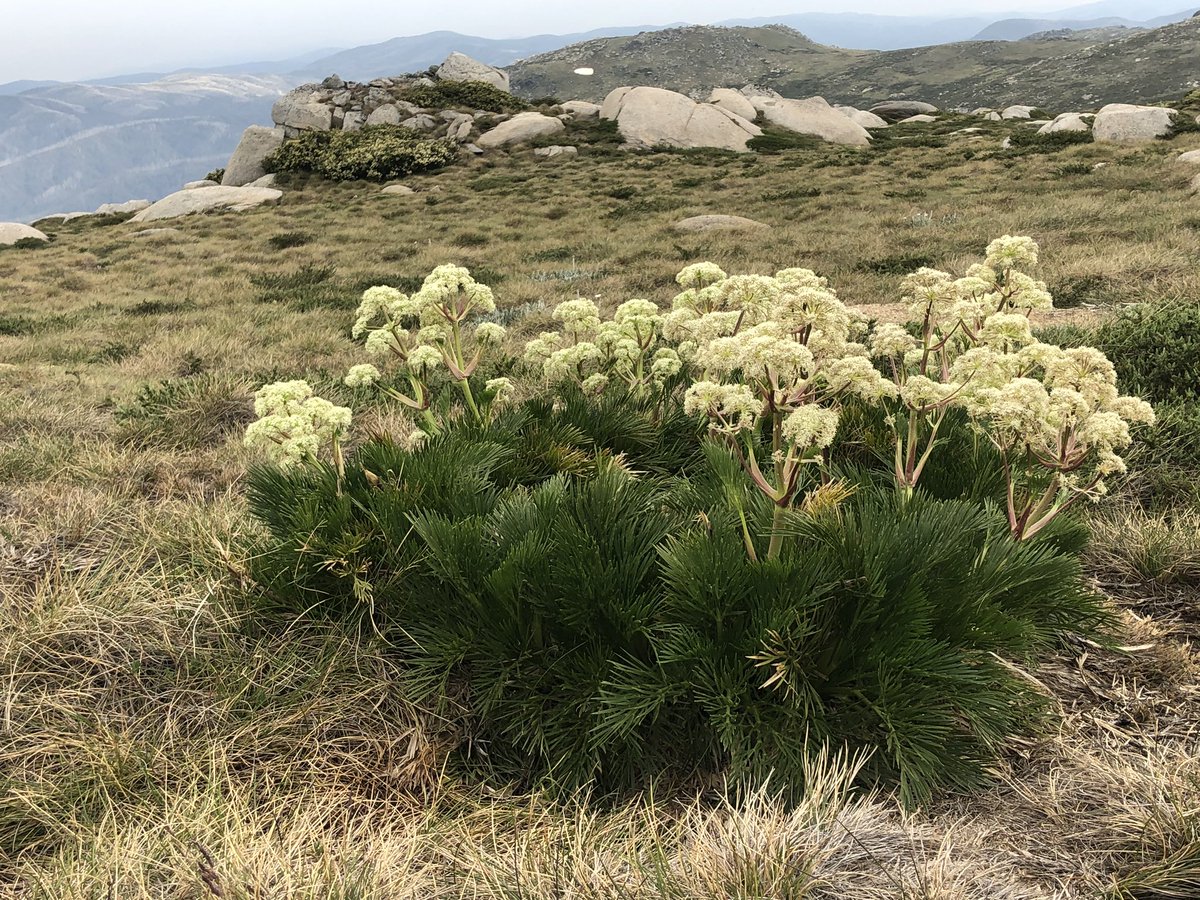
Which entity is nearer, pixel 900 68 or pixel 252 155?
pixel 252 155

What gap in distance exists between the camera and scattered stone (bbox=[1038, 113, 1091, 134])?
101 ft

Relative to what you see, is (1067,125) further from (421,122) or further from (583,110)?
(421,122)

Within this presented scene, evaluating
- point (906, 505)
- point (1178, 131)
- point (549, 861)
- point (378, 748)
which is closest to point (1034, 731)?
point (906, 505)

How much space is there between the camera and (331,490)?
2811 mm

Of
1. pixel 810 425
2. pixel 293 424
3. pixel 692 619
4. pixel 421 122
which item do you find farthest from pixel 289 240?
pixel 810 425

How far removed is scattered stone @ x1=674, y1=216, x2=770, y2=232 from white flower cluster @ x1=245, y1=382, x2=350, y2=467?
1681cm

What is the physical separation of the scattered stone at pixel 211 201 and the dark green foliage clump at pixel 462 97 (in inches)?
545

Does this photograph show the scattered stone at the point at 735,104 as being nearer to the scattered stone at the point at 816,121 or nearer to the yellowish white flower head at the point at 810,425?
the scattered stone at the point at 816,121

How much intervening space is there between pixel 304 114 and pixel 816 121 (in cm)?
2845

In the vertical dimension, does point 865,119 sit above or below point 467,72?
below

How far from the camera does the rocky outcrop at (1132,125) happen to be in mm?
27219

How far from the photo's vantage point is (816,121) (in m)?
39.4

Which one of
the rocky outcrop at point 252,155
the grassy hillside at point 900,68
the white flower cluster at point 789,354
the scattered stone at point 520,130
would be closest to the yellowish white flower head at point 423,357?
the white flower cluster at point 789,354

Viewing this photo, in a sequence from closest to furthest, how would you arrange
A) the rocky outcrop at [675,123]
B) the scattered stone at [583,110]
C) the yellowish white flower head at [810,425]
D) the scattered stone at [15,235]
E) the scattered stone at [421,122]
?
the yellowish white flower head at [810,425]
the scattered stone at [15,235]
the rocky outcrop at [675,123]
the scattered stone at [421,122]
the scattered stone at [583,110]
